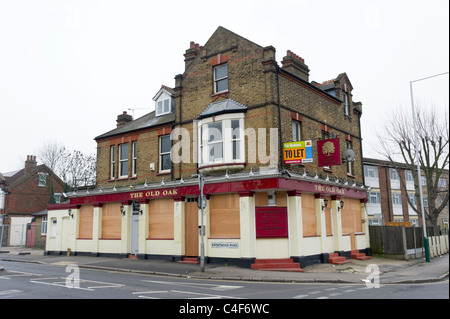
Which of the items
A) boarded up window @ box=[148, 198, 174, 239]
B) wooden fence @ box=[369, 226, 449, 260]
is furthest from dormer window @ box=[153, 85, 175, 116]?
wooden fence @ box=[369, 226, 449, 260]

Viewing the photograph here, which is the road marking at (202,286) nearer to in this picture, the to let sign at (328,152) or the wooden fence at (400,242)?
the to let sign at (328,152)

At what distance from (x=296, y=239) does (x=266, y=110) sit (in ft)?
19.9

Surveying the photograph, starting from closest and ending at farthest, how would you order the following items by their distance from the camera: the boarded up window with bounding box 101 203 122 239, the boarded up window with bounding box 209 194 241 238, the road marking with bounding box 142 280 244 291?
the road marking with bounding box 142 280 244 291 → the boarded up window with bounding box 209 194 241 238 → the boarded up window with bounding box 101 203 122 239

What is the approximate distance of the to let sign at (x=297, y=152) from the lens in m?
16.9

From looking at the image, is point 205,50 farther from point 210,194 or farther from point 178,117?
point 210,194

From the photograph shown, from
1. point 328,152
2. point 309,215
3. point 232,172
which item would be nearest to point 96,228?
point 232,172

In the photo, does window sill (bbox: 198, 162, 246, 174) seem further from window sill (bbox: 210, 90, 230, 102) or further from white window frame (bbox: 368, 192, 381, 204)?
white window frame (bbox: 368, 192, 381, 204)

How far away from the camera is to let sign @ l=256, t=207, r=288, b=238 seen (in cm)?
1705

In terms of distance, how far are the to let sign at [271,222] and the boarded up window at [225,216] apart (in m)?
1.10

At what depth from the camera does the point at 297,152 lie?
17.1m

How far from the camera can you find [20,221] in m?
42.2

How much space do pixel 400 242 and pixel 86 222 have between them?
63.3 ft

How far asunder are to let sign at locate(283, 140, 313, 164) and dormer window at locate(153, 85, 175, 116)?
8594mm

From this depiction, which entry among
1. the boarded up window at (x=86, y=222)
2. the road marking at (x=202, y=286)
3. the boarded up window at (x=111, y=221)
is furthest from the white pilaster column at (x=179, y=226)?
the boarded up window at (x=86, y=222)
